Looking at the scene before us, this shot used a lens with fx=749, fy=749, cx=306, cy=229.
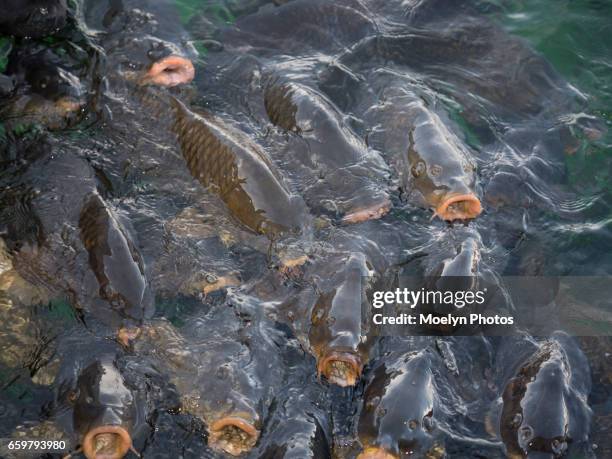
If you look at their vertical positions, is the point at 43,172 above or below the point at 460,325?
above

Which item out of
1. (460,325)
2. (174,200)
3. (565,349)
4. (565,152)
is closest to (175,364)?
(174,200)

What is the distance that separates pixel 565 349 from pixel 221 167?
8.72 ft

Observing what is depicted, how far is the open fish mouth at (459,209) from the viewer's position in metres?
5.32

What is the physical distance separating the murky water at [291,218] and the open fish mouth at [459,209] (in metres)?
0.02

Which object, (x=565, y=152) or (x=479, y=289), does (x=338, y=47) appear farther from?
(x=479, y=289)

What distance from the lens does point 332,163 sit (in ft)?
18.3

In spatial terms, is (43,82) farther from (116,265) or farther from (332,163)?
(332,163)

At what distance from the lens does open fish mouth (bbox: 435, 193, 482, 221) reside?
17.5ft

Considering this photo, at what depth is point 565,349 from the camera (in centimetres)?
484

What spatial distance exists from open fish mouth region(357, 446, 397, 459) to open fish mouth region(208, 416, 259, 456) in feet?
1.98

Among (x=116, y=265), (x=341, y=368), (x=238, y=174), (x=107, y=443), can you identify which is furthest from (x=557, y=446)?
(x=116, y=265)

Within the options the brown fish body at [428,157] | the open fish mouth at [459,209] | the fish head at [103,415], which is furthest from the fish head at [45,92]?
the open fish mouth at [459,209]

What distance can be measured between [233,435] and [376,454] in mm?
827

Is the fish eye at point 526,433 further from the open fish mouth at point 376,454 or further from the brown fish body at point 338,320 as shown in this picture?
the brown fish body at point 338,320
